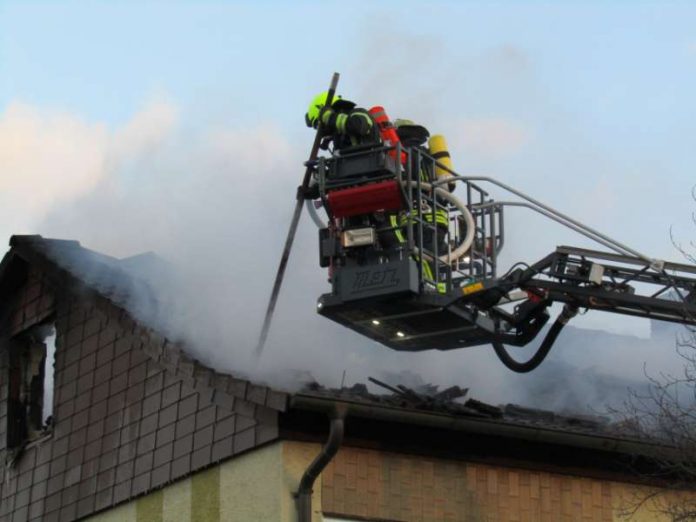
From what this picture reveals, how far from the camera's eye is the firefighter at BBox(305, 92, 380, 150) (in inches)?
608

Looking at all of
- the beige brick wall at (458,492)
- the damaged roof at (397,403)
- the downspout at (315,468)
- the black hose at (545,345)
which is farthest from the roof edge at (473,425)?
the black hose at (545,345)

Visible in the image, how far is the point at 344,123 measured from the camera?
1545cm

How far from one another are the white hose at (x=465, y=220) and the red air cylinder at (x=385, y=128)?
0.44m

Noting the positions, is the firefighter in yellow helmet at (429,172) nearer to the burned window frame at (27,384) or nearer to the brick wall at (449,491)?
the brick wall at (449,491)

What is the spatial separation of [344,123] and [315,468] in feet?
11.3

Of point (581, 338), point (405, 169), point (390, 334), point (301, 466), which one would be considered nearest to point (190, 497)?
point (301, 466)

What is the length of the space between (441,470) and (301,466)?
57.3 inches

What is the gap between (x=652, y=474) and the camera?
50.5ft

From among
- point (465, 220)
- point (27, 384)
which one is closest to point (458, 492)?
point (465, 220)

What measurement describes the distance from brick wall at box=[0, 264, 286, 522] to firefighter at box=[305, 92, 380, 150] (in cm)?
251

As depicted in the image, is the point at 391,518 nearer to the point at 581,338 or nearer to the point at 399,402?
the point at 399,402

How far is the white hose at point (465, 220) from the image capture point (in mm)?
15492

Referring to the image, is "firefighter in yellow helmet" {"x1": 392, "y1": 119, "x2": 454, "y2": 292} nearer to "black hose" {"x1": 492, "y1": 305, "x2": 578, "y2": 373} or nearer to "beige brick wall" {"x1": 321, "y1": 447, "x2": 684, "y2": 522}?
"black hose" {"x1": 492, "y1": 305, "x2": 578, "y2": 373}

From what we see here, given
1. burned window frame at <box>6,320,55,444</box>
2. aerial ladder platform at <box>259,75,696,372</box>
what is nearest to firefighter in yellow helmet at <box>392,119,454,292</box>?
aerial ladder platform at <box>259,75,696,372</box>
